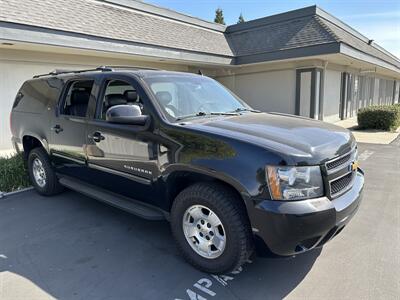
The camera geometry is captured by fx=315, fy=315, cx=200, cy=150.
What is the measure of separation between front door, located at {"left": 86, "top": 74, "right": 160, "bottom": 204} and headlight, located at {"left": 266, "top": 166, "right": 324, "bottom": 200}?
1254 mm

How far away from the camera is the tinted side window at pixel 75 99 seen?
14.6ft

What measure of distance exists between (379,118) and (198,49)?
787 centimetres

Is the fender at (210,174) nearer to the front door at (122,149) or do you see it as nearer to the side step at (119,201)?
the front door at (122,149)

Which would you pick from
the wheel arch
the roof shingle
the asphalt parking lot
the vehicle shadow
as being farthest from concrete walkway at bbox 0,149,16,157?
the vehicle shadow

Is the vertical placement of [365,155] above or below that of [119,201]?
below

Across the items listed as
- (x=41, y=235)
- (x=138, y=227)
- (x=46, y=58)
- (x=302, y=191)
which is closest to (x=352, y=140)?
(x=302, y=191)

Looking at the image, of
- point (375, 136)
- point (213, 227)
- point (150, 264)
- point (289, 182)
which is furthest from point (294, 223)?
point (375, 136)

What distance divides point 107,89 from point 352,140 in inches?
116

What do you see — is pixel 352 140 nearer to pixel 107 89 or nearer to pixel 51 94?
pixel 107 89

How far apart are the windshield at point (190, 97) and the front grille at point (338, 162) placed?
1.37 m

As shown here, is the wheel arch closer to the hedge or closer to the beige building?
the beige building

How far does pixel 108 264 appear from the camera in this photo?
317 cm

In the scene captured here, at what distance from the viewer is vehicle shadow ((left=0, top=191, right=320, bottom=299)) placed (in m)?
2.77

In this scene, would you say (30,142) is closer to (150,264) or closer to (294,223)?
(150,264)
